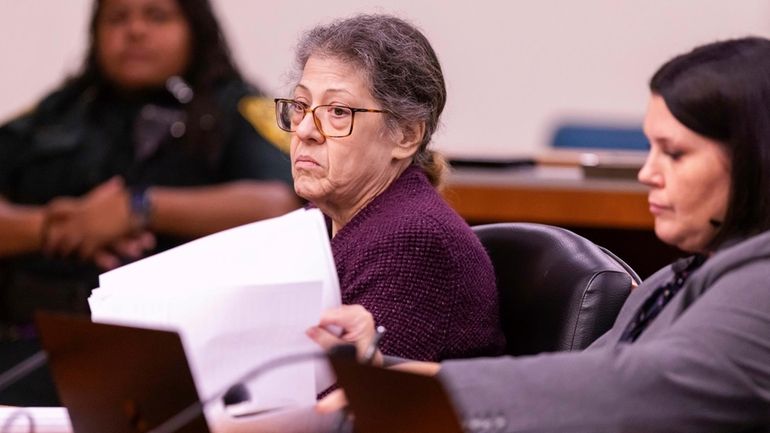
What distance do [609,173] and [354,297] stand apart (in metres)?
1.56

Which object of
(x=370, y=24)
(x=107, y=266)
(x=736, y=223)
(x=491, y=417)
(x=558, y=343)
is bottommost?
(x=107, y=266)

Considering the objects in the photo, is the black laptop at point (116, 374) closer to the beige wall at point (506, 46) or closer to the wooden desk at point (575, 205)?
the wooden desk at point (575, 205)

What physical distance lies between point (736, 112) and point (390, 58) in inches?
24.0

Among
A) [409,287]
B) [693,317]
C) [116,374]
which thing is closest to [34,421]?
[116,374]

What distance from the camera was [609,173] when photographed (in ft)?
9.98

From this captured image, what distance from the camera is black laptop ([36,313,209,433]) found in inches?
47.9

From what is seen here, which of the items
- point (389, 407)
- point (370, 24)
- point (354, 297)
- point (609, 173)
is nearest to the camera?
point (389, 407)

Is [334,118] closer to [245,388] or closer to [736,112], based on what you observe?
[245,388]

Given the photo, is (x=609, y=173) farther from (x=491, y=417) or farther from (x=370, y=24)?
(x=491, y=417)

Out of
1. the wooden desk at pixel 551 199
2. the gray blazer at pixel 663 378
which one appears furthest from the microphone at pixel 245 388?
the wooden desk at pixel 551 199

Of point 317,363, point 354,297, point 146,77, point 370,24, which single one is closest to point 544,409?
point 317,363

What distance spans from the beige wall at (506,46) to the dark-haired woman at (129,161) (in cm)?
109

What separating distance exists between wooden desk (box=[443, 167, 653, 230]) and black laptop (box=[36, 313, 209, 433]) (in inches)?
62.5

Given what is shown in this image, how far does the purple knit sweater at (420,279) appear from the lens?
1.58 metres
